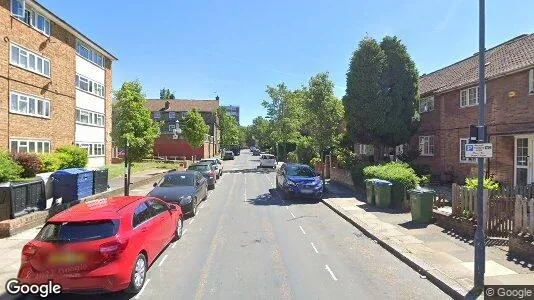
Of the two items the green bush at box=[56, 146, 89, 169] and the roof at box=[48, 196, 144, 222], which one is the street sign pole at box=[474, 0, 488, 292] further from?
the green bush at box=[56, 146, 89, 169]

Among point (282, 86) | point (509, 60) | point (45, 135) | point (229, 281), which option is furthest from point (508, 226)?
point (282, 86)

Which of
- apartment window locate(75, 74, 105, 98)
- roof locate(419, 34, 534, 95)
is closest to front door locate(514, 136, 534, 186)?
roof locate(419, 34, 534, 95)

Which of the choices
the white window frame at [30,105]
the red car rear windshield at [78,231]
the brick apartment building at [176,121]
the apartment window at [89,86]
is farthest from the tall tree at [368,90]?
the brick apartment building at [176,121]

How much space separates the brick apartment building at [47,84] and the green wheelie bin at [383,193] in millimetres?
18750

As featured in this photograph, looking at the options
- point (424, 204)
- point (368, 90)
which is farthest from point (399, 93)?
point (424, 204)

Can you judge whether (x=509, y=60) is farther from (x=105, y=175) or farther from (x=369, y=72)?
(x=105, y=175)

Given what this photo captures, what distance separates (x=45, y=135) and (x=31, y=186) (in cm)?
1368

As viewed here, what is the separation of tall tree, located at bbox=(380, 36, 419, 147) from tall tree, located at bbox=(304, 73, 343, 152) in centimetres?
353

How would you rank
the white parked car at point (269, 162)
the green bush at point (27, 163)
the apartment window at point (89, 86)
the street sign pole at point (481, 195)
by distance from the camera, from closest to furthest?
the street sign pole at point (481, 195) → the green bush at point (27, 163) → the apartment window at point (89, 86) → the white parked car at point (269, 162)

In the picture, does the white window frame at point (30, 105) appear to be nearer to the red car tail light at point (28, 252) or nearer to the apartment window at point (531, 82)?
the red car tail light at point (28, 252)

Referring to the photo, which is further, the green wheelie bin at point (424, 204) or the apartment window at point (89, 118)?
the apartment window at point (89, 118)

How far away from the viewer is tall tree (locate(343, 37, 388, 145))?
2238 centimetres

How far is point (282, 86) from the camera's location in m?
62.6

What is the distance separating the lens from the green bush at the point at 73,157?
2272cm
